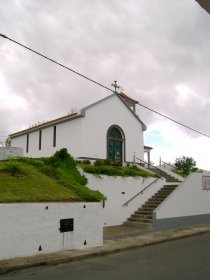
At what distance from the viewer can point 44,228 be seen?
36.5 ft

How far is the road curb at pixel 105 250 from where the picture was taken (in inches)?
374

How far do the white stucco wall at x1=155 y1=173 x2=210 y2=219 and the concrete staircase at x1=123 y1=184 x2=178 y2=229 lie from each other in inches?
26.3

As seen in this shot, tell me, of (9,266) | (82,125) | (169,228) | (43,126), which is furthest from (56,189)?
(43,126)

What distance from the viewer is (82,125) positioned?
879 inches

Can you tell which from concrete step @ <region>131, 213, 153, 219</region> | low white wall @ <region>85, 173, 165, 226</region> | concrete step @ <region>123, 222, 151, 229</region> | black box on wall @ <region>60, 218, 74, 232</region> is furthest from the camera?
concrete step @ <region>131, 213, 153, 219</region>

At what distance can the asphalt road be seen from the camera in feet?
27.7

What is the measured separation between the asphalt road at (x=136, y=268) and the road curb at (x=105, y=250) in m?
0.25

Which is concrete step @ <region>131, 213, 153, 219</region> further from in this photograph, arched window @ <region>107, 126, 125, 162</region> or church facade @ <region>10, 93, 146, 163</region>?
arched window @ <region>107, 126, 125, 162</region>

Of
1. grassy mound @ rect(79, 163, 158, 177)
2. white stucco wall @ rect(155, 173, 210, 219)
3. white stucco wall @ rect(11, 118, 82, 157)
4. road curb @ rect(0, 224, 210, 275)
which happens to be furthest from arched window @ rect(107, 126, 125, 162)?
road curb @ rect(0, 224, 210, 275)

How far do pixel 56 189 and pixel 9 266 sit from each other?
13.9ft

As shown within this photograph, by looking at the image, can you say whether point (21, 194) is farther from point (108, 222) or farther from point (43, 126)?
point (43, 126)

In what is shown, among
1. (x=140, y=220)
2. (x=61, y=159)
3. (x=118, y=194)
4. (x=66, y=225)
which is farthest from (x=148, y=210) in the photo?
→ (x=66, y=225)

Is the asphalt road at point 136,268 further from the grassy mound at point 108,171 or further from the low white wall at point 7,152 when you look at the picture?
the low white wall at point 7,152

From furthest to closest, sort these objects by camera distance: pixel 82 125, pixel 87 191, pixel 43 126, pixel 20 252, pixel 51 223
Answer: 1. pixel 43 126
2. pixel 82 125
3. pixel 87 191
4. pixel 51 223
5. pixel 20 252
